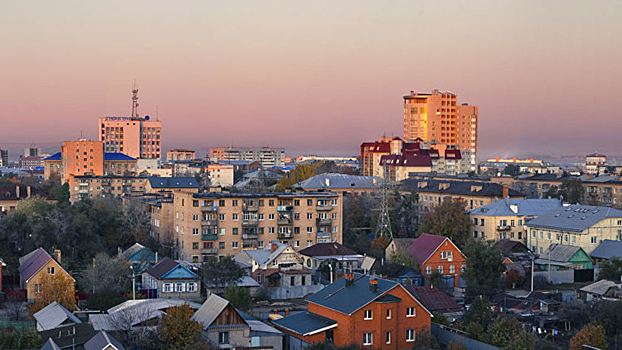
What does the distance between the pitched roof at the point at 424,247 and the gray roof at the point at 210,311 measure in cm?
1916

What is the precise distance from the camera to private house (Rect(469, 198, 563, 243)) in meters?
57.0

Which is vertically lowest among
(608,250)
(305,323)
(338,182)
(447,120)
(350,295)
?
(305,323)

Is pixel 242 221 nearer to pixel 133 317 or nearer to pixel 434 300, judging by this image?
pixel 434 300

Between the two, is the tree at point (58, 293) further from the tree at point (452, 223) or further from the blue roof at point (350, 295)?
the tree at point (452, 223)

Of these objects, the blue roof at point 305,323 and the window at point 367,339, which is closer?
the blue roof at point 305,323

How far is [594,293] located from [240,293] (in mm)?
16475

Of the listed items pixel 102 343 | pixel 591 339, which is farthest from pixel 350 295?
pixel 102 343

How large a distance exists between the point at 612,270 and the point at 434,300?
11645mm

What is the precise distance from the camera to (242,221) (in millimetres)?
51156

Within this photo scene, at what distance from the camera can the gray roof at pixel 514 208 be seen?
189 feet

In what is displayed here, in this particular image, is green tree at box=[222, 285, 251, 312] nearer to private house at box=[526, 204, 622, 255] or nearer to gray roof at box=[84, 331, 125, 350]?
gray roof at box=[84, 331, 125, 350]

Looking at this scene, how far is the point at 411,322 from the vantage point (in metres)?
29.0

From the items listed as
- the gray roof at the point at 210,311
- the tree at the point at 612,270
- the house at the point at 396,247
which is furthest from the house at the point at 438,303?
the house at the point at 396,247

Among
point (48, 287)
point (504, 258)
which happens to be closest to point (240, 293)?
point (48, 287)
